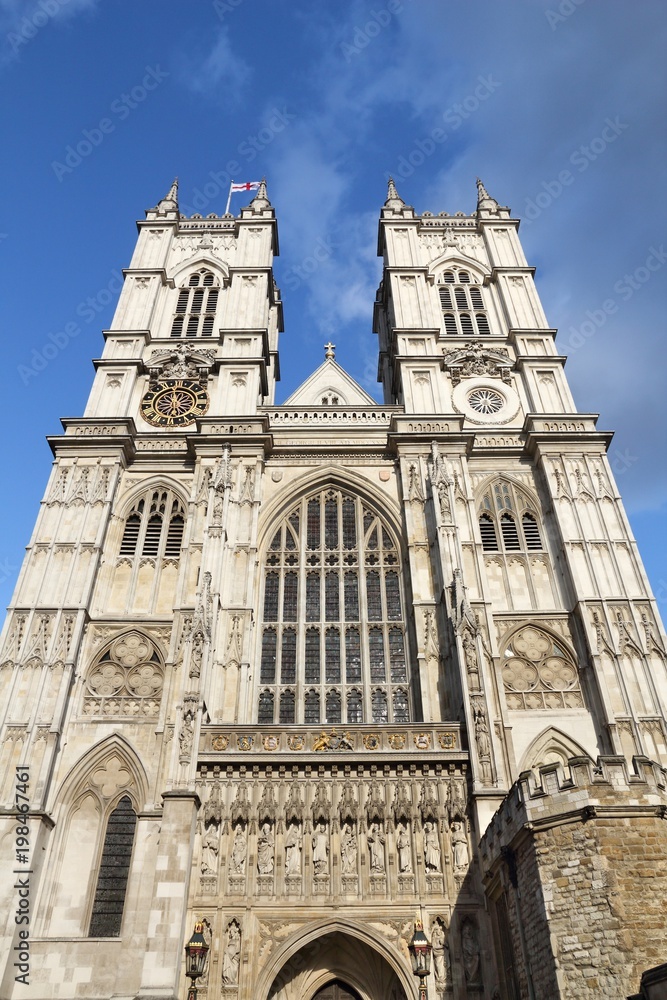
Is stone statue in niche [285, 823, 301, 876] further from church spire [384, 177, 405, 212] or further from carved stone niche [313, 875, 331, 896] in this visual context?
church spire [384, 177, 405, 212]

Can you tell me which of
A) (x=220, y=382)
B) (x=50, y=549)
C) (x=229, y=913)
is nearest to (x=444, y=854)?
(x=229, y=913)

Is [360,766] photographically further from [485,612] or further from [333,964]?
[485,612]

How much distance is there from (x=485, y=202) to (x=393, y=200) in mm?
4326

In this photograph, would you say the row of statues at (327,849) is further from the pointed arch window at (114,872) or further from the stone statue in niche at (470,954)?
the pointed arch window at (114,872)

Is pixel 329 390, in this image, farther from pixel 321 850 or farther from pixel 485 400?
pixel 321 850

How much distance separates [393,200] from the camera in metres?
37.0

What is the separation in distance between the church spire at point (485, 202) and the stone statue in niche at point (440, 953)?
30434 millimetres

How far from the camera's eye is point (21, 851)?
54.8ft

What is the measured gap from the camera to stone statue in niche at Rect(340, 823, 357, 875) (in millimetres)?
16016

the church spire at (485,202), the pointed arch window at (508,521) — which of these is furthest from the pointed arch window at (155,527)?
the church spire at (485,202)

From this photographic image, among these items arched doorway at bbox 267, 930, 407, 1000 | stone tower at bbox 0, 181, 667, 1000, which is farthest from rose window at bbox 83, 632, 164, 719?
arched doorway at bbox 267, 930, 407, 1000

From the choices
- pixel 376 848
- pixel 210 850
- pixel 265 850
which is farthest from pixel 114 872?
pixel 376 848

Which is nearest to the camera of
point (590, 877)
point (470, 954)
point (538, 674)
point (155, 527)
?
point (590, 877)

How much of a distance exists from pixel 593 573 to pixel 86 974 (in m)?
15.6
